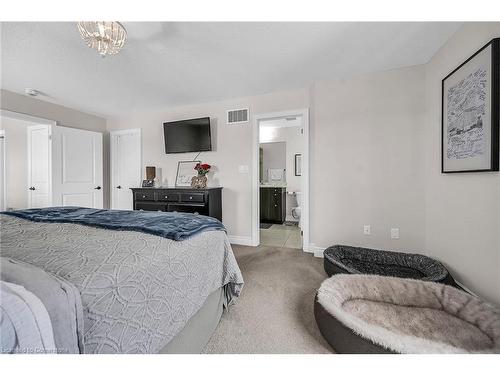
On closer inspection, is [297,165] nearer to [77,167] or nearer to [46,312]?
[77,167]

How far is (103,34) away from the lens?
1457 millimetres

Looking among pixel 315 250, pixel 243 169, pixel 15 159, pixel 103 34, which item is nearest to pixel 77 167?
pixel 15 159

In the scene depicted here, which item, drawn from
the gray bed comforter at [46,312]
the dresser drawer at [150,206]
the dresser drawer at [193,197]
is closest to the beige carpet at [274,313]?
the gray bed comforter at [46,312]

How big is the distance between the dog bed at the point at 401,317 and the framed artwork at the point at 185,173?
2.79 metres

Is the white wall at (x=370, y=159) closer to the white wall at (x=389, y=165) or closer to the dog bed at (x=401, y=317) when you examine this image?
the white wall at (x=389, y=165)

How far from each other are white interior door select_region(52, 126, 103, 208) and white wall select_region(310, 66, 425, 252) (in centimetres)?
401

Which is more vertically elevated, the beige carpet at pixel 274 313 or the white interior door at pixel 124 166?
the white interior door at pixel 124 166

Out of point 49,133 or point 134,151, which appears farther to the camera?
point 134,151

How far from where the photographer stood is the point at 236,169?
11.1 ft

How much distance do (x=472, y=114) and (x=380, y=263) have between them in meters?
1.56

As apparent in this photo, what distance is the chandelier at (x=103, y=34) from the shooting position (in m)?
1.43

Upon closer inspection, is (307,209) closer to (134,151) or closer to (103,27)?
(103,27)
